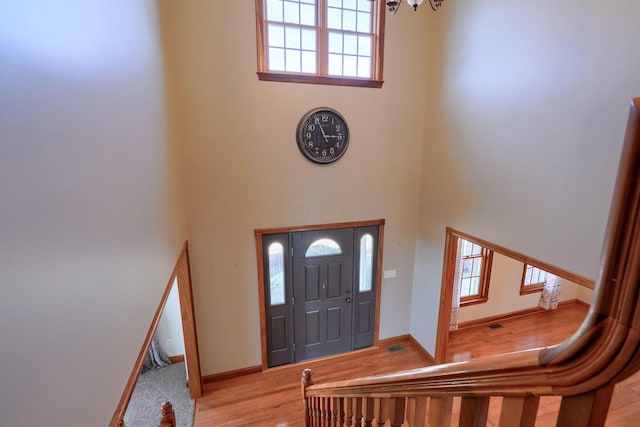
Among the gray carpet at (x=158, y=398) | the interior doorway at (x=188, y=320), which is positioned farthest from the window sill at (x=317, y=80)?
the gray carpet at (x=158, y=398)

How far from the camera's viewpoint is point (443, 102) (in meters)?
4.09

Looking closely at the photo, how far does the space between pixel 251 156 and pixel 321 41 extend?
1738 millimetres

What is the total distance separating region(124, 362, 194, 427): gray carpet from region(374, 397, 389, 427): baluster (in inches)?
132

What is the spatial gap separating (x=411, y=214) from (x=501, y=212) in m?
1.52

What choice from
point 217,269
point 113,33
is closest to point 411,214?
point 217,269

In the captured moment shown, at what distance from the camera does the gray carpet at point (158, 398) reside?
3719 millimetres

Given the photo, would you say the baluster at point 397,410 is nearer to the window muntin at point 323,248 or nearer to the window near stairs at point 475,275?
the window muntin at point 323,248

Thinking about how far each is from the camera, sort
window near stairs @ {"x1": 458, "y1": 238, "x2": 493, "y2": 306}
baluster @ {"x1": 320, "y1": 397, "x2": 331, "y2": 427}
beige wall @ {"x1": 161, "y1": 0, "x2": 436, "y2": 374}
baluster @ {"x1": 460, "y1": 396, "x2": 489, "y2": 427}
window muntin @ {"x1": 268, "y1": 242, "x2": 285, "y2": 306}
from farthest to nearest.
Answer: window near stairs @ {"x1": 458, "y1": 238, "x2": 493, "y2": 306}, window muntin @ {"x1": 268, "y1": 242, "x2": 285, "y2": 306}, beige wall @ {"x1": 161, "y1": 0, "x2": 436, "y2": 374}, baluster @ {"x1": 320, "y1": 397, "x2": 331, "y2": 427}, baluster @ {"x1": 460, "y1": 396, "x2": 489, "y2": 427}

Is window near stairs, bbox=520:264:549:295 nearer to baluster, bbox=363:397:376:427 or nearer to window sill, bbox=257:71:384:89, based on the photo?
window sill, bbox=257:71:384:89

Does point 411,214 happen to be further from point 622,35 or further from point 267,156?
point 622,35

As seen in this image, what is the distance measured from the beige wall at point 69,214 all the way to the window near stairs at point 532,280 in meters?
6.50

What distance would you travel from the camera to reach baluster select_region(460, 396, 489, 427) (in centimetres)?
71

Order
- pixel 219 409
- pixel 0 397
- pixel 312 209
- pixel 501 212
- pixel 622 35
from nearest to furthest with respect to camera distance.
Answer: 1. pixel 0 397
2. pixel 622 35
3. pixel 501 212
4. pixel 219 409
5. pixel 312 209

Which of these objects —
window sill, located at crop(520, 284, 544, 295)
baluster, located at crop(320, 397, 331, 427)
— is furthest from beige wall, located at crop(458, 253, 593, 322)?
baluster, located at crop(320, 397, 331, 427)
